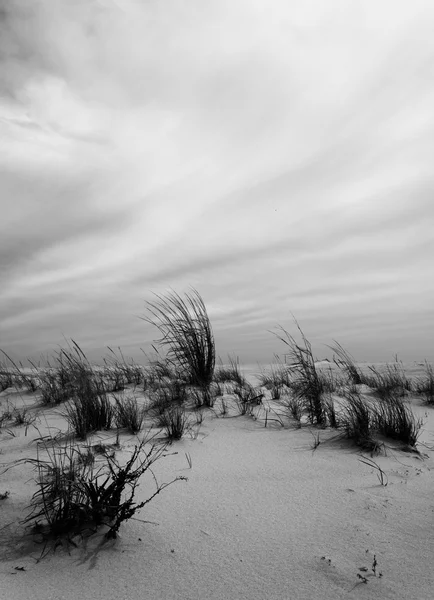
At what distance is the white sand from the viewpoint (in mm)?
1607

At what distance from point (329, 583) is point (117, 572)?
841 mm

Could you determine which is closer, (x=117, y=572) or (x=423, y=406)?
(x=117, y=572)

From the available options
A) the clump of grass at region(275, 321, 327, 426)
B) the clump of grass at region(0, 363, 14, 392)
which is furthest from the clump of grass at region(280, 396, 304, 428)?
the clump of grass at region(0, 363, 14, 392)

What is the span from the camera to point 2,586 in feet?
5.27

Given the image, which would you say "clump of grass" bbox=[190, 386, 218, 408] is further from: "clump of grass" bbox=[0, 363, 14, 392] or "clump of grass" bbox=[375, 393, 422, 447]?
"clump of grass" bbox=[0, 363, 14, 392]

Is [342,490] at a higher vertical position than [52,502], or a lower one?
lower

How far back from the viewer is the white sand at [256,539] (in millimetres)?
1607

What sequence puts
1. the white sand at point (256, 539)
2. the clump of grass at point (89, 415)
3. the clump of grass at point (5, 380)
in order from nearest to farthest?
the white sand at point (256, 539)
the clump of grass at point (89, 415)
the clump of grass at point (5, 380)

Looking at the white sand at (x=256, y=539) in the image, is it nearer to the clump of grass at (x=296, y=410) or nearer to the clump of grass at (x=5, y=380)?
the clump of grass at (x=296, y=410)

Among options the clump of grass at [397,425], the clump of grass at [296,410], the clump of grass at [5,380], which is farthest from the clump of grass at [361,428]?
the clump of grass at [5,380]

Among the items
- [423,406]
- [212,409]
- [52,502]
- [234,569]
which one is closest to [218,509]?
[234,569]

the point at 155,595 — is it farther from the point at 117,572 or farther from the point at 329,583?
the point at 329,583

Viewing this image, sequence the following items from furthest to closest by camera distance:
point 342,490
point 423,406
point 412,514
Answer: point 423,406
point 342,490
point 412,514

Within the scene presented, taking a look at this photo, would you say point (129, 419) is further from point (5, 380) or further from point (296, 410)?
point (5, 380)
